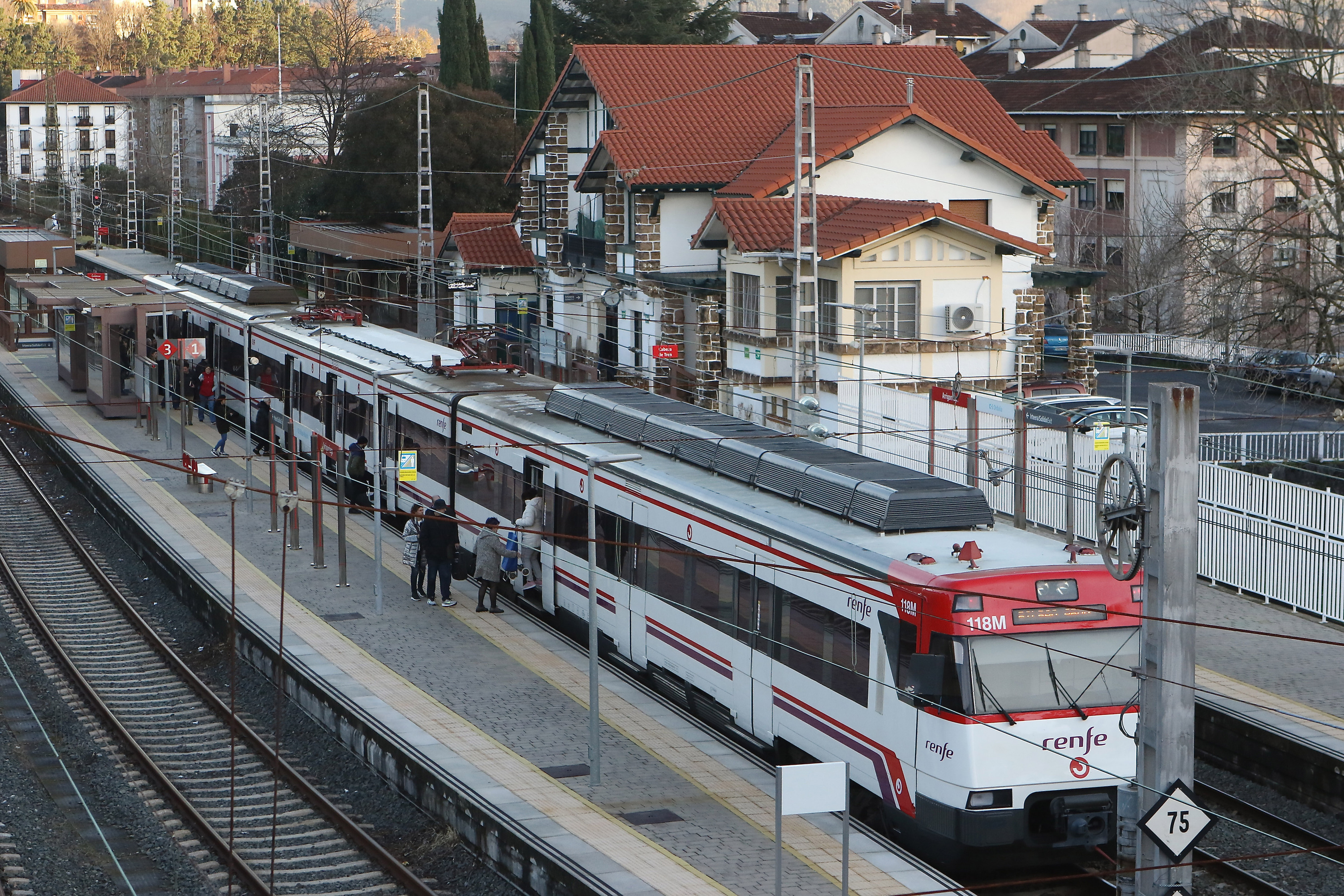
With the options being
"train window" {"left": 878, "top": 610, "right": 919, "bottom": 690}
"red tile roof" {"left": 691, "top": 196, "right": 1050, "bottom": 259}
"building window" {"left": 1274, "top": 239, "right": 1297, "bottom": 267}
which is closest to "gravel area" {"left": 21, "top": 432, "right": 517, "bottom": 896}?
"train window" {"left": 878, "top": 610, "right": 919, "bottom": 690}

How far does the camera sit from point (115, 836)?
602 inches

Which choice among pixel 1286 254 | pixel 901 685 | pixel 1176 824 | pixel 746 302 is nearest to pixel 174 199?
pixel 746 302

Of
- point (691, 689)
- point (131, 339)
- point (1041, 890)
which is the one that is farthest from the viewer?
point (131, 339)

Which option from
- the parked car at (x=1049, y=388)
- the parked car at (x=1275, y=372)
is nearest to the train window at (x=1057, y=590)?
the parked car at (x=1275, y=372)

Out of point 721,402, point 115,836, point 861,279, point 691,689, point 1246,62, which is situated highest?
point 1246,62

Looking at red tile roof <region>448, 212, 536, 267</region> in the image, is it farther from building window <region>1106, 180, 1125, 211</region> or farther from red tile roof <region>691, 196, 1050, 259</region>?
building window <region>1106, 180, 1125, 211</region>

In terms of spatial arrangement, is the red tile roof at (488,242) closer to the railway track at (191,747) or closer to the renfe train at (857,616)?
the railway track at (191,747)

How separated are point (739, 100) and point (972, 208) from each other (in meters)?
8.54

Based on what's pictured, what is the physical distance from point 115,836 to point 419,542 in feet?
22.3

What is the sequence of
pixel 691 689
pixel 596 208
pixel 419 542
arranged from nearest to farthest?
pixel 691 689
pixel 419 542
pixel 596 208

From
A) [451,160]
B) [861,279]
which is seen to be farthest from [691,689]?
[451,160]

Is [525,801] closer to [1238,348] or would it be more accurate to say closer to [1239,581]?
[1239,581]

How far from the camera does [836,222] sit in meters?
33.2

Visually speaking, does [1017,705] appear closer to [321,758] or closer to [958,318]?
[321,758]
